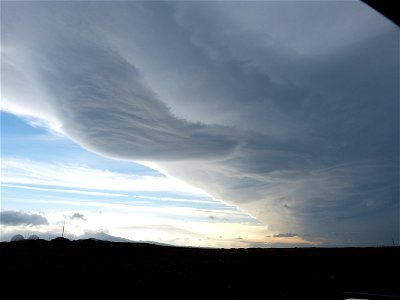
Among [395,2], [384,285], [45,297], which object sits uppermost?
[395,2]

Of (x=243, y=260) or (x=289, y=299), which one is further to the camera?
(x=243, y=260)

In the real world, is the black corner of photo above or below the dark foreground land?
above

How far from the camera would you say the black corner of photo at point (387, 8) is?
2.59 meters

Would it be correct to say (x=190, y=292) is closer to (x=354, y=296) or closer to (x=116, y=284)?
(x=116, y=284)

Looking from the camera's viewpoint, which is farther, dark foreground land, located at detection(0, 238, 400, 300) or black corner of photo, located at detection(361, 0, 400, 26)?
dark foreground land, located at detection(0, 238, 400, 300)

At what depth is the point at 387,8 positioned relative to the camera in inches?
105

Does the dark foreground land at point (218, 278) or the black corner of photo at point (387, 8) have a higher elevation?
the black corner of photo at point (387, 8)

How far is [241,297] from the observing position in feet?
37.0

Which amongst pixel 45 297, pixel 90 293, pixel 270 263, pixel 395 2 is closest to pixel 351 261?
pixel 270 263

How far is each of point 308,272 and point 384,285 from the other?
346 cm

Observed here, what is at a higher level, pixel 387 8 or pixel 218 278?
pixel 387 8

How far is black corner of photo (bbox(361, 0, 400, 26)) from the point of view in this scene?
259cm

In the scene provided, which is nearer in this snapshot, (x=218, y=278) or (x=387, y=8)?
(x=387, y=8)

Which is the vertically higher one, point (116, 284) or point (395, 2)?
point (395, 2)
